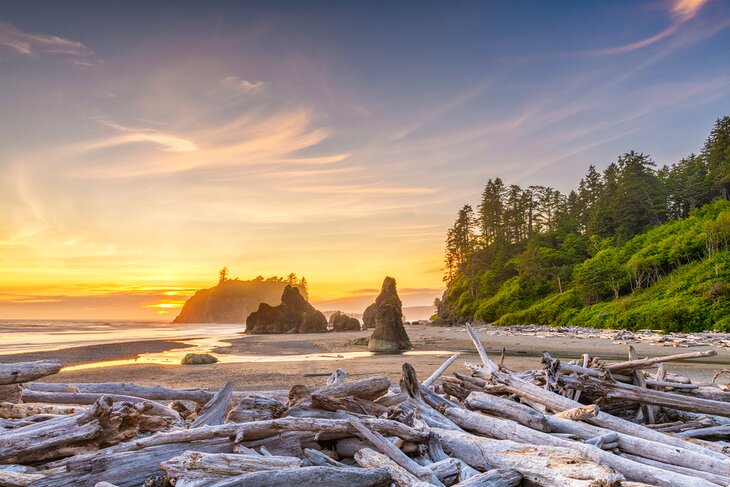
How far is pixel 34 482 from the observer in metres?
4.04

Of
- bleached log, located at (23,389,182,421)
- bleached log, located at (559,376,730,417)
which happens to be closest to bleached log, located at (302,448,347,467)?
bleached log, located at (23,389,182,421)

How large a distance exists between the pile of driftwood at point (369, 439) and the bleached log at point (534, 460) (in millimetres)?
14

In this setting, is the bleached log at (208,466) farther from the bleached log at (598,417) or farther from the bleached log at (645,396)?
the bleached log at (645,396)

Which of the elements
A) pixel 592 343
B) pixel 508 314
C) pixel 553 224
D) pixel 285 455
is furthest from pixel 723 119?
pixel 285 455

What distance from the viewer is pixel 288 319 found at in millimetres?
80438

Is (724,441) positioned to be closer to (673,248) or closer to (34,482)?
(34,482)

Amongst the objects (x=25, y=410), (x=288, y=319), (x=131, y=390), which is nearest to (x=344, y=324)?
(x=288, y=319)

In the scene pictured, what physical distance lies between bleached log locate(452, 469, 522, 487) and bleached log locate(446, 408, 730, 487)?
780 millimetres

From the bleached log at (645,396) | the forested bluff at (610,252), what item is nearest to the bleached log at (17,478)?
the bleached log at (645,396)

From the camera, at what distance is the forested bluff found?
44.1 meters

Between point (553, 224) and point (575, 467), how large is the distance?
100677 millimetres

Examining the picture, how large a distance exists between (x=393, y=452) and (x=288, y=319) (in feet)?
256

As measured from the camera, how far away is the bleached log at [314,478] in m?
3.89

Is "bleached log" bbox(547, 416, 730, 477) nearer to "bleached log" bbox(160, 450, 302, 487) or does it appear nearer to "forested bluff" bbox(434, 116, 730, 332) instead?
"bleached log" bbox(160, 450, 302, 487)
